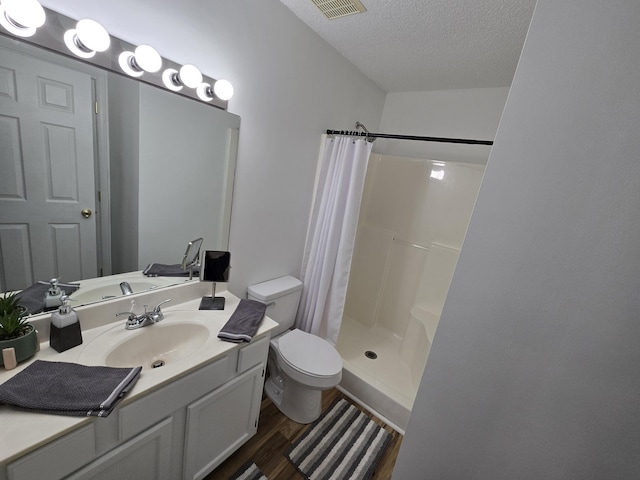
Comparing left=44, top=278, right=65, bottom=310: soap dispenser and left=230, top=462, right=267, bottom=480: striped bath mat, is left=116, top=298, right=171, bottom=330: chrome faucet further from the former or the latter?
left=230, top=462, right=267, bottom=480: striped bath mat

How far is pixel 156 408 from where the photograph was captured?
3.10 ft

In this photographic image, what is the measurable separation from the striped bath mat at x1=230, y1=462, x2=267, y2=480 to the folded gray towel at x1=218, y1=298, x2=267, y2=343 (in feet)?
2.65

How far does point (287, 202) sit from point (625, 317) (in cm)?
169

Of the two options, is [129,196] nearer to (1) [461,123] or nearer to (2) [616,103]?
(2) [616,103]

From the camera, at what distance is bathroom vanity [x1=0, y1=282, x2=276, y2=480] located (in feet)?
2.37

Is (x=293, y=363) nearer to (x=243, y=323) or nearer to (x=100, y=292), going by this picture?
(x=243, y=323)

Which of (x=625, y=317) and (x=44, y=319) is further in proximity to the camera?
(x=44, y=319)

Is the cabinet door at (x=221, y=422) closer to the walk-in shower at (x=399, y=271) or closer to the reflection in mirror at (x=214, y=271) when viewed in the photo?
the reflection in mirror at (x=214, y=271)

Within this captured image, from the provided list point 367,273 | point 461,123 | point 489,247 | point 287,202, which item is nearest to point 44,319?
point 287,202

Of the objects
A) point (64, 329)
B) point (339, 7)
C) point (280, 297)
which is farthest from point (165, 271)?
point (339, 7)

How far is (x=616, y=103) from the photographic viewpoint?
46 centimetres

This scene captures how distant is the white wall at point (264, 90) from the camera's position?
44.1 inches

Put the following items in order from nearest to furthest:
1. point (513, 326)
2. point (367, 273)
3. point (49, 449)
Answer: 1. point (513, 326)
2. point (49, 449)
3. point (367, 273)

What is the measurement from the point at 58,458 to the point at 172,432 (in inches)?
14.8
